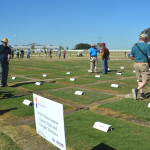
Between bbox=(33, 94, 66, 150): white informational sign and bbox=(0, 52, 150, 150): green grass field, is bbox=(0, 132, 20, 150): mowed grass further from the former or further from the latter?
bbox=(33, 94, 66, 150): white informational sign

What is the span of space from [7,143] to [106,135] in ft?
5.86

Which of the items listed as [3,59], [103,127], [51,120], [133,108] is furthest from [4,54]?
[51,120]

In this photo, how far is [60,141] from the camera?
103 inches

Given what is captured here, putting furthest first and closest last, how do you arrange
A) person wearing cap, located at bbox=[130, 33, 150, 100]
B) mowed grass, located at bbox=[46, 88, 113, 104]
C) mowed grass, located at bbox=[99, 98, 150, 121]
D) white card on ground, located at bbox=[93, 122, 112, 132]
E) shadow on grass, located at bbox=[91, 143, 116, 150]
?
mowed grass, located at bbox=[46, 88, 113, 104], person wearing cap, located at bbox=[130, 33, 150, 100], mowed grass, located at bbox=[99, 98, 150, 121], white card on ground, located at bbox=[93, 122, 112, 132], shadow on grass, located at bbox=[91, 143, 116, 150]

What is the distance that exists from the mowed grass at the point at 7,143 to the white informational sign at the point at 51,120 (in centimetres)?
61

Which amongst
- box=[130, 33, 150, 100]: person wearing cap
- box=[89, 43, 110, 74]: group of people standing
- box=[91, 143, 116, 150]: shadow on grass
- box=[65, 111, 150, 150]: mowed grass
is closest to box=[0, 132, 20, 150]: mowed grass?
box=[65, 111, 150, 150]: mowed grass

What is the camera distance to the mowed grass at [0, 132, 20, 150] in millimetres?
3382

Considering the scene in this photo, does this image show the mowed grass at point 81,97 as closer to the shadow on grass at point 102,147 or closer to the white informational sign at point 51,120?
the shadow on grass at point 102,147

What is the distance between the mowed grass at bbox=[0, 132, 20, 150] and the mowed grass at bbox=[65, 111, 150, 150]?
93 cm

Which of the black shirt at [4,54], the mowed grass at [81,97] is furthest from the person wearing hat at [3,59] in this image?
the mowed grass at [81,97]

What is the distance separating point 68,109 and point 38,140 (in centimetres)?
184

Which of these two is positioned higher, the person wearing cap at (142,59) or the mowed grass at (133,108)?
the person wearing cap at (142,59)

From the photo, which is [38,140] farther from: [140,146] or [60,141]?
[140,146]

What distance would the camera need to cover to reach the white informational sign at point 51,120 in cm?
255
